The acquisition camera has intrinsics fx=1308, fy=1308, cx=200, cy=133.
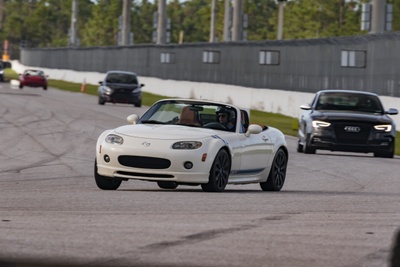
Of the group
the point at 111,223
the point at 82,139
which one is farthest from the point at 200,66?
the point at 111,223

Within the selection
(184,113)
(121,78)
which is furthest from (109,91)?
(184,113)

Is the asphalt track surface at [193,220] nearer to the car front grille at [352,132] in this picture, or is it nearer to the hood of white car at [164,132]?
the hood of white car at [164,132]

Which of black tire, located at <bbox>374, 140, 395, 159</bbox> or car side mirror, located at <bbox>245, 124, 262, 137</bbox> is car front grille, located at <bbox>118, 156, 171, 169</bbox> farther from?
black tire, located at <bbox>374, 140, 395, 159</bbox>

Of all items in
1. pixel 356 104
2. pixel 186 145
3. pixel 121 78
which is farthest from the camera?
pixel 121 78

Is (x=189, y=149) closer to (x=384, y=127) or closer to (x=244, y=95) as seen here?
(x=384, y=127)

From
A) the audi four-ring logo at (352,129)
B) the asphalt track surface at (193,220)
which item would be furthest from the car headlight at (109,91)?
the asphalt track surface at (193,220)

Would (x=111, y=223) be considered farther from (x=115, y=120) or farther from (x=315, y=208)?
(x=115, y=120)

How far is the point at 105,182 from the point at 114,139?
0.69m

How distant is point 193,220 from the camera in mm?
12328

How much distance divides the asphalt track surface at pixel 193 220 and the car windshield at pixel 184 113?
35.8 inches

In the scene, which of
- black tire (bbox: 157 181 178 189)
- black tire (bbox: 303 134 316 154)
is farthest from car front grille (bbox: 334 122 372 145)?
black tire (bbox: 157 181 178 189)

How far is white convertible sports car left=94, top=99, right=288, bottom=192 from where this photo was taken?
16.1 m

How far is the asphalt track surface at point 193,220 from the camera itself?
9422mm

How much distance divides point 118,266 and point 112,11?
185 meters
